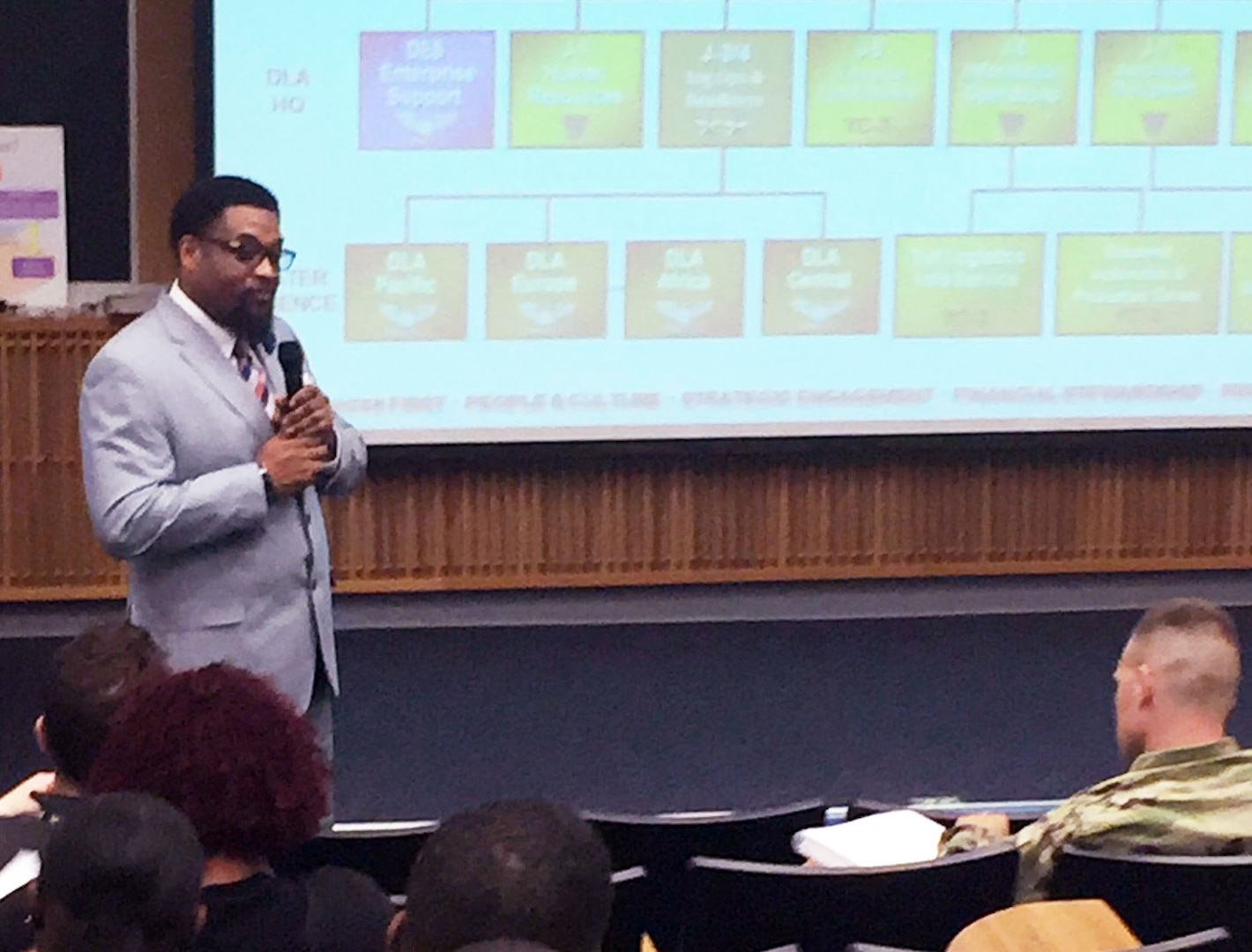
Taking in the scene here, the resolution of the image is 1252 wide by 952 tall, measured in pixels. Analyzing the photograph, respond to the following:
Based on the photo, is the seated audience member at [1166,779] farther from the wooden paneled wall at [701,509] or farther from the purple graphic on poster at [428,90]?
the purple graphic on poster at [428,90]

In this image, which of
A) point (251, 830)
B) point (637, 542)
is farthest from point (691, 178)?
point (251, 830)

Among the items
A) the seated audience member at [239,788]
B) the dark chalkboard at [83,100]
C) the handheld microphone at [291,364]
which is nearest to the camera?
the seated audience member at [239,788]

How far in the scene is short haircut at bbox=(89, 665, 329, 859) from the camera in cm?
184

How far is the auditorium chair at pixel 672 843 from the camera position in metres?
2.51

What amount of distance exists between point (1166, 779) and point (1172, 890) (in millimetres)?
228

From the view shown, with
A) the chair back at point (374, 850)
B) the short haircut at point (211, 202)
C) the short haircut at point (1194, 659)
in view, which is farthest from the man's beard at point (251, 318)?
the short haircut at point (1194, 659)

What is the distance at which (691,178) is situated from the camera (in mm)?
5348

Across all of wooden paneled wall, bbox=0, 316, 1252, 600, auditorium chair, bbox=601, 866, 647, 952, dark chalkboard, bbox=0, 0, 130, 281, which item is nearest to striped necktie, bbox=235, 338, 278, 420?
auditorium chair, bbox=601, 866, 647, 952

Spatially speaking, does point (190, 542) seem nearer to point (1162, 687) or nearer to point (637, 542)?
point (1162, 687)

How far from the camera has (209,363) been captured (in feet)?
10.0

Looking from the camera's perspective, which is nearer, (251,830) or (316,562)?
(251,830)

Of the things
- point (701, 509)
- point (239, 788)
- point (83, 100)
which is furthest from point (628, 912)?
point (83, 100)

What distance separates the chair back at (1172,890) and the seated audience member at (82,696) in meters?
1.23

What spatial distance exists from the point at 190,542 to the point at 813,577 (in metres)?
3.04
